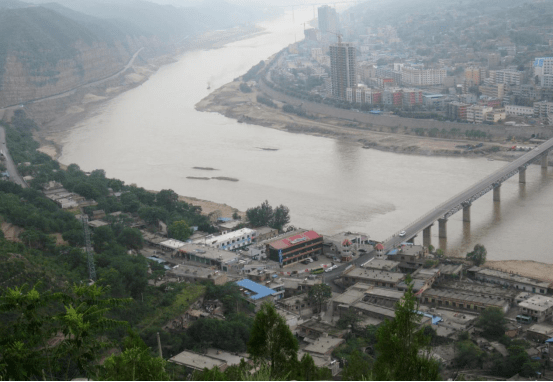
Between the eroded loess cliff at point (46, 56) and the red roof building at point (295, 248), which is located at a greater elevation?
the eroded loess cliff at point (46, 56)

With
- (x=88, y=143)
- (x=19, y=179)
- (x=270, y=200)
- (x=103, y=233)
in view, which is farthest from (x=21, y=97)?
(x=103, y=233)

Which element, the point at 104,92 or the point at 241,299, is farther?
the point at 104,92

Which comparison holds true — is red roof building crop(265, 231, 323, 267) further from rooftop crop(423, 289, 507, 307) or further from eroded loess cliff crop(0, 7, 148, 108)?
eroded loess cliff crop(0, 7, 148, 108)

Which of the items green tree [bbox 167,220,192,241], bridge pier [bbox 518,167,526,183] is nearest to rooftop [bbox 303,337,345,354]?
green tree [bbox 167,220,192,241]

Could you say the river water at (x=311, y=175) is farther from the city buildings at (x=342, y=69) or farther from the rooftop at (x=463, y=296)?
the city buildings at (x=342, y=69)

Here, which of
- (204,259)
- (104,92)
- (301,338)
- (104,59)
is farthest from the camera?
(104,59)

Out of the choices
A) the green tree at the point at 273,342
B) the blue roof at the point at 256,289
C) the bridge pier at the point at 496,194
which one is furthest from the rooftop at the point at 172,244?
the green tree at the point at 273,342

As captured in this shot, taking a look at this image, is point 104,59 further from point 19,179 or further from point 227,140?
point 19,179
